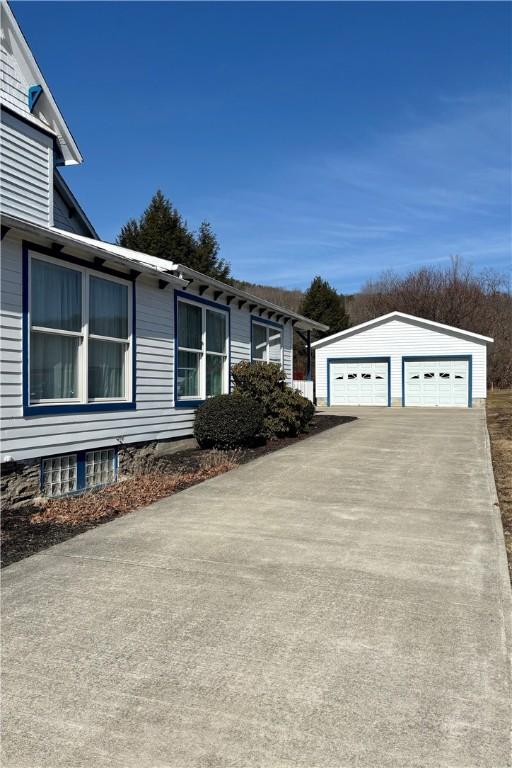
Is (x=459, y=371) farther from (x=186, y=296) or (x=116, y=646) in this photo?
(x=116, y=646)

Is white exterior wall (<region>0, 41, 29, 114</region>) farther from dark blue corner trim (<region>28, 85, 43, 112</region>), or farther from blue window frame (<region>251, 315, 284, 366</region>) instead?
blue window frame (<region>251, 315, 284, 366</region>)

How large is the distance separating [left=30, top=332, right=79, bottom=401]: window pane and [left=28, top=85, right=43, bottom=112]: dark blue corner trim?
14.7 ft

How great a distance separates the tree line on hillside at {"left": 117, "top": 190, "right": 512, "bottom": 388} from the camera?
112ft

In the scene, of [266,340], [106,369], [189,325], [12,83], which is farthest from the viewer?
[266,340]

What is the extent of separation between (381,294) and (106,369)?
40257 millimetres

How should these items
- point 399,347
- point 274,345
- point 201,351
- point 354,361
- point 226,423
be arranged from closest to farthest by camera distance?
point 226,423
point 201,351
point 274,345
point 399,347
point 354,361

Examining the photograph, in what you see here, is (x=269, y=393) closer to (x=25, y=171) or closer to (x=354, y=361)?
(x=25, y=171)

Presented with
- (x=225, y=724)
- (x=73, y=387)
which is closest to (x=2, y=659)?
(x=225, y=724)

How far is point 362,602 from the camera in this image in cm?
395

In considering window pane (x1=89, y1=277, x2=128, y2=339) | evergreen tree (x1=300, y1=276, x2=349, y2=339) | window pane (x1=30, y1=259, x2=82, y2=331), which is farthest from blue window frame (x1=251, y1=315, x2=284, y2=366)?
evergreen tree (x1=300, y1=276, x2=349, y2=339)

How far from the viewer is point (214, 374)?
12156 mm

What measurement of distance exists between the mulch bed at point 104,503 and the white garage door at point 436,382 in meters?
16.7

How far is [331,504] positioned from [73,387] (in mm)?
3826

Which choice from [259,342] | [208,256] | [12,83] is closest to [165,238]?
[208,256]
